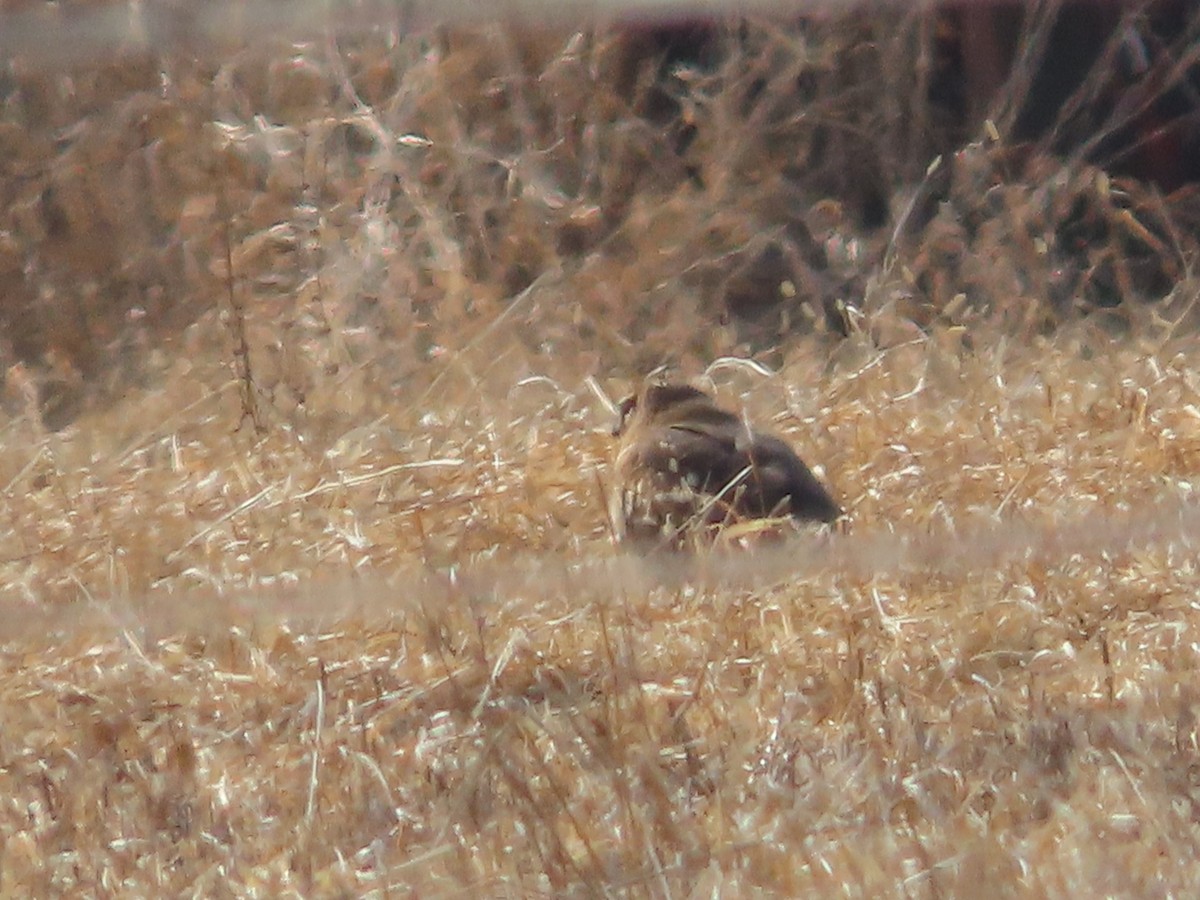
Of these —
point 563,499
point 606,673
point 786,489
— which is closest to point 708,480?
point 786,489

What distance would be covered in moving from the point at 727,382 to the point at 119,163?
2195 mm

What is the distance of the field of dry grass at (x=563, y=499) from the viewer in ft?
8.18

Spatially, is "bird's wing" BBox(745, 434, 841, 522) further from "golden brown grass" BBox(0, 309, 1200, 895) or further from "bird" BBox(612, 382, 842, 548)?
"golden brown grass" BBox(0, 309, 1200, 895)

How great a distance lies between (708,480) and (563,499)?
17.7 inches

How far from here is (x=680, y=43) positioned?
662 cm

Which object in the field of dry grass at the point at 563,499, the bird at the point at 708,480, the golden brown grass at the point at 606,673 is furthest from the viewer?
the bird at the point at 708,480

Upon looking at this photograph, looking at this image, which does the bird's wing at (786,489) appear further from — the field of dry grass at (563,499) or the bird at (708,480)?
the field of dry grass at (563,499)

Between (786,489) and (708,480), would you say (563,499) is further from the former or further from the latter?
(786,489)

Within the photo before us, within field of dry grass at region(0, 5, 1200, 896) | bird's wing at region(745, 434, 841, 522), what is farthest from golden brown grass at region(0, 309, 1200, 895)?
bird's wing at region(745, 434, 841, 522)

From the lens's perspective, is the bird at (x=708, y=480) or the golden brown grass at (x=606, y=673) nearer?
the golden brown grass at (x=606, y=673)

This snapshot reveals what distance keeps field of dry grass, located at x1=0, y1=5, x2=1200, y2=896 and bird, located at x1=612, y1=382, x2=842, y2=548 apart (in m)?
0.14

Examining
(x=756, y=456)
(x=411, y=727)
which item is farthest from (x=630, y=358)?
(x=411, y=727)

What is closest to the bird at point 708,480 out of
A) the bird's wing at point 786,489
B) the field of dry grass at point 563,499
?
the bird's wing at point 786,489

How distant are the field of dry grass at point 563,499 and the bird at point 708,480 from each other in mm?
138
